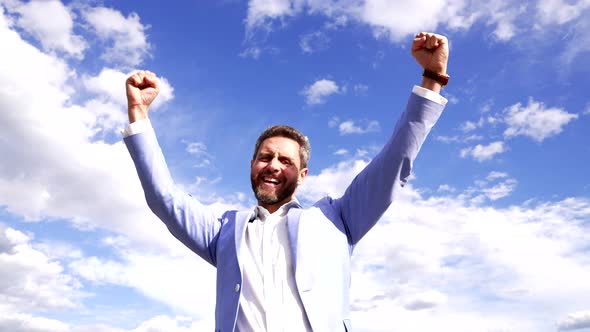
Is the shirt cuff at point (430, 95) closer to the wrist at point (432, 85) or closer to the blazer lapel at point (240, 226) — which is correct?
the wrist at point (432, 85)

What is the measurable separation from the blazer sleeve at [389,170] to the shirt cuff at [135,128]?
2.06 meters

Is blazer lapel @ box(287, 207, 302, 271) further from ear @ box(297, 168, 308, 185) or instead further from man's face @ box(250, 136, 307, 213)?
ear @ box(297, 168, 308, 185)

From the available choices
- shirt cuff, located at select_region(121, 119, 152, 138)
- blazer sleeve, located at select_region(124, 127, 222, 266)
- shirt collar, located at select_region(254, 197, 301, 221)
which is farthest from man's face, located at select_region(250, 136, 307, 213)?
shirt cuff, located at select_region(121, 119, 152, 138)

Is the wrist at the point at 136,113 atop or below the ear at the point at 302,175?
atop

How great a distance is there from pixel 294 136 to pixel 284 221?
1.16 metres

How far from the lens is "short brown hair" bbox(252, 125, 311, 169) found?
18.7 feet

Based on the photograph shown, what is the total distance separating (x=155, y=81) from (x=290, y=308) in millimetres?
2634

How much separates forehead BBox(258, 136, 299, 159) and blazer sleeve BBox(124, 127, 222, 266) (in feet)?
2.96

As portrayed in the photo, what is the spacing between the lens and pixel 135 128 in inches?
194

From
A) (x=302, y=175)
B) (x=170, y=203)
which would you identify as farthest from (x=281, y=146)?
(x=170, y=203)

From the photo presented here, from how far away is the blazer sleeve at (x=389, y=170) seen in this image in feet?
14.2

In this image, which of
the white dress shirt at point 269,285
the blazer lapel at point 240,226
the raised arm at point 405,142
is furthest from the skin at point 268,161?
the raised arm at point 405,142

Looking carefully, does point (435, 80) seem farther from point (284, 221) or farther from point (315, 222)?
point (284, 221)

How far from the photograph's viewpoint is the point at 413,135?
4.32m
